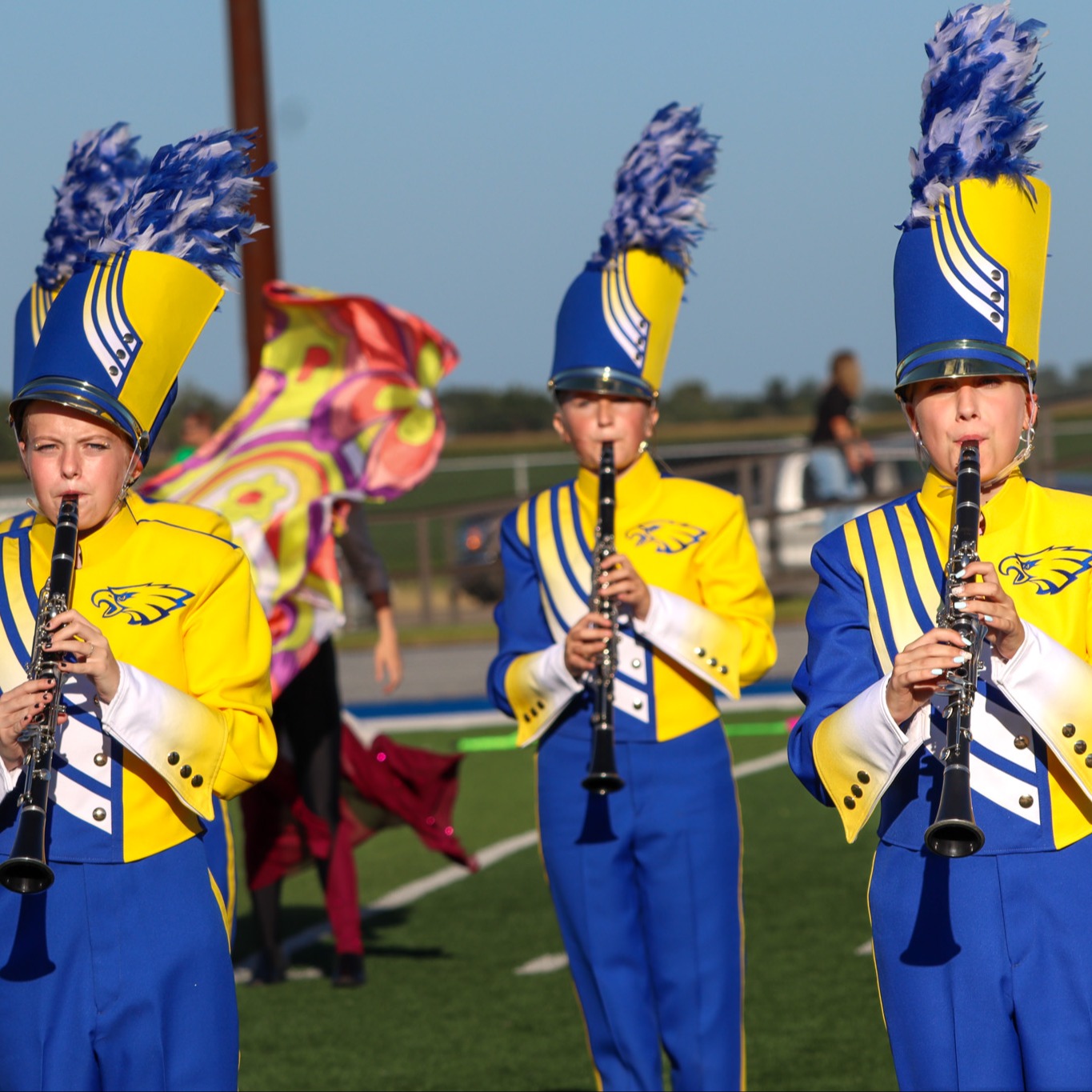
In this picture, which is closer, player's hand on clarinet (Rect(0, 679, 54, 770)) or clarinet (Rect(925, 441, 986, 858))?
clarinet (Rect(925, 441, 986, 858))

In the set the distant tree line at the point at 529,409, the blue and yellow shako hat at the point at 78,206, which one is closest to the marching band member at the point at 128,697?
the blue and yellow shako hat at the point at 78,206

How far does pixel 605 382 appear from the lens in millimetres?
4695

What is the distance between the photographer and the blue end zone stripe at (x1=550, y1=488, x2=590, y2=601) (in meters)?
4.64

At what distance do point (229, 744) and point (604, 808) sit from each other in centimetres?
142

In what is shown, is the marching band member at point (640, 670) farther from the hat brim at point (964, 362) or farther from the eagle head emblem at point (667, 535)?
the hat brim at point (964, 362)

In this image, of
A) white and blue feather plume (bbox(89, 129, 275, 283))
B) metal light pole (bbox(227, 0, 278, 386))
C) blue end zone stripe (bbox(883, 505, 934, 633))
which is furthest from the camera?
metal light pole (bbox(227, 0, 278, 386))

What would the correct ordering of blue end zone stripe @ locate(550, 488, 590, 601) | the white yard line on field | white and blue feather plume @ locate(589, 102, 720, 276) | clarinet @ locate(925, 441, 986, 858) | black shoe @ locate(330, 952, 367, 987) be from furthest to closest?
the white yard line on field, black shoe @ locate(330, 952, 367, 987), white and blue feather plume @ locate(589, 102, 720, 276), blue end zone stripe @ locate(550, 488, 590, 601), clarinet @ locate(925, 441, 986, 858)

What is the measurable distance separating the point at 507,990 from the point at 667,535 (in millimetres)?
2256

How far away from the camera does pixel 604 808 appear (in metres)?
4.50

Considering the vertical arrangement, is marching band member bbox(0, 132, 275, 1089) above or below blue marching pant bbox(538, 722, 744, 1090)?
above

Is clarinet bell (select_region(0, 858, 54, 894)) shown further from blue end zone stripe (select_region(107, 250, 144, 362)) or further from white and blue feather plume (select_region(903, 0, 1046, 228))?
white and blue feather plume (select_region(903, 0, 1046, 228))

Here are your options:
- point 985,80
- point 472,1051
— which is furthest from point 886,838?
point 472,1051

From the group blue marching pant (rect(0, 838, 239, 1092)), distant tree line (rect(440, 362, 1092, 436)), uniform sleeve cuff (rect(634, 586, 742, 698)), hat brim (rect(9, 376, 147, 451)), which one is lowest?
distant tree line (rect(440, 362, 1092, 436))

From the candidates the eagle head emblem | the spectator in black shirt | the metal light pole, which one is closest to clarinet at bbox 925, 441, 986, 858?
the eagle head emblem
